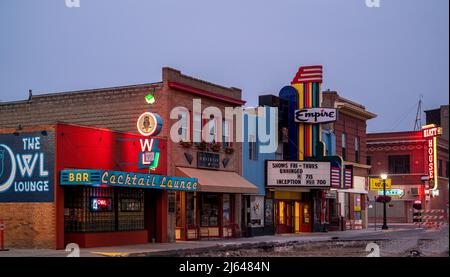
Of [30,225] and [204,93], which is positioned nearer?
[30,225]

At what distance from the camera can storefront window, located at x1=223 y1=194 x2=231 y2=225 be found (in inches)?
1529

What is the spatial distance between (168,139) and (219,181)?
4.15 metres

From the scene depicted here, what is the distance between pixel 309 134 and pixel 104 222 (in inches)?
762

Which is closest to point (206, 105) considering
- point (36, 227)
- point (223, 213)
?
point (223, 213)

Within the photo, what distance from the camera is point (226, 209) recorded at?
39.1 m

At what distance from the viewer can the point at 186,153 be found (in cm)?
3553

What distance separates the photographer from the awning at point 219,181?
115 feet

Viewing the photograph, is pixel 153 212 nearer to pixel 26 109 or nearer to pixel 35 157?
pixel 35 157

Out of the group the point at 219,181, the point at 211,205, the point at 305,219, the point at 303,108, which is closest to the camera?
the point at 219,181

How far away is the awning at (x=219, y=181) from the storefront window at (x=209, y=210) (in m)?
1.14

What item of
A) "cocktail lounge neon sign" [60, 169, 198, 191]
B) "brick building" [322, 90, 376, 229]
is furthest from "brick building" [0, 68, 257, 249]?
"brick building" [322, 90, 376, 229]

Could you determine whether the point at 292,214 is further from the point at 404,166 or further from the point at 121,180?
the point at 404,166

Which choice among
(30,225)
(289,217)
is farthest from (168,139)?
(289,217)

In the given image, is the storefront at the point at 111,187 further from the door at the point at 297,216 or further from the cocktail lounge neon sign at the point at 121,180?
the door at the point at 297,216
